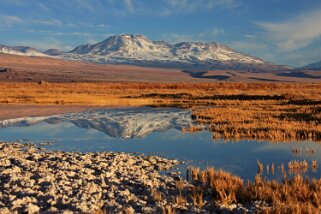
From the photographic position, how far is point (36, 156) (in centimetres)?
1257

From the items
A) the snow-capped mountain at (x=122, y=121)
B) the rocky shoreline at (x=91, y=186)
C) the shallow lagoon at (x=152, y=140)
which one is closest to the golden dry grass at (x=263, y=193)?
the rocky shoreline at (x=91, y=186)

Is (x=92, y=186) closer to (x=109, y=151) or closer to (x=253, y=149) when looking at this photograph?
(x=109, y=151)

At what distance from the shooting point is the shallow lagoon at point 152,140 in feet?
42.0

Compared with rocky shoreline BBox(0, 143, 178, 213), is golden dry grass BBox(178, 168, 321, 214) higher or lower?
higher

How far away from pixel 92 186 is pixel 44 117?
1702 cm

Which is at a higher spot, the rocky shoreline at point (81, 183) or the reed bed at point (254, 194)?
the reed bed at point (254, 194)

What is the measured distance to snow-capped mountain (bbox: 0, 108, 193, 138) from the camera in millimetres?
19922

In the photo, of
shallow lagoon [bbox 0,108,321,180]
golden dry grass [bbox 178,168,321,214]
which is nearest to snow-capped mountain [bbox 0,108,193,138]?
shallow lagoon [bbox 0,108,321,180]

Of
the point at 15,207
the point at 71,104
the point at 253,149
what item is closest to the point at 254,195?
the point at 15,207

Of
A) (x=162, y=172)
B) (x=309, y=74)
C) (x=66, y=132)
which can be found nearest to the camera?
(x=162, y=172)

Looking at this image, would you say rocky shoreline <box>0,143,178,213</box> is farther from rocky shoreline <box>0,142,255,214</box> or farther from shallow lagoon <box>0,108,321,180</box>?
shallow lagoon <box>0,108,321,180</box>

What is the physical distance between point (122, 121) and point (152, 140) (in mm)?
Result: 6289

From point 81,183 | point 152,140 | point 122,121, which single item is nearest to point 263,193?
point 81,183

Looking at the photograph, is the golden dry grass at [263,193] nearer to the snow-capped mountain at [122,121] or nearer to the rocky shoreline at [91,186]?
A: the rocky shoreline at [91,186]
